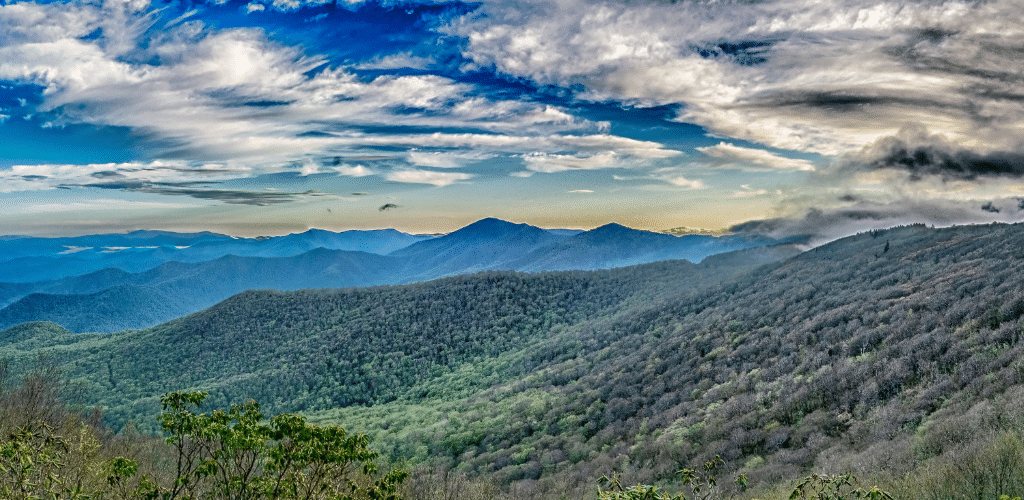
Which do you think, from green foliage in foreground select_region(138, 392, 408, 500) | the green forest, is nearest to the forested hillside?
the green forest

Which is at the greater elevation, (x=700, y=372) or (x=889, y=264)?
(x=889, y=264)

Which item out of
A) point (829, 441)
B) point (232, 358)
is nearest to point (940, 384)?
point (829, 441)

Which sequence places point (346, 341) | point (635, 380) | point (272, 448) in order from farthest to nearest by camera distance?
1. point (346, 341)
2. point (635, 380)
3. point (272, 448)

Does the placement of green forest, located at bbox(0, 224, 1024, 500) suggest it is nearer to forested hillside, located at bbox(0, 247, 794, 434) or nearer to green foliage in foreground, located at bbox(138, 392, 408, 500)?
green foliage in foreground, located at bbox(138, 392, 408, 500)

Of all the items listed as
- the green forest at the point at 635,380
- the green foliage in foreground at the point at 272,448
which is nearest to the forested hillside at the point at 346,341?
the green forest at the point at 635,380

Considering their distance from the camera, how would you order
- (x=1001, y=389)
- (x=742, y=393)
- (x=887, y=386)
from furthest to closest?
(x=742, y=393) < (x=887, y=386) < (x=1001, y=389)

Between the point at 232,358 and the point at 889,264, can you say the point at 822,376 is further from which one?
the point at 232,358

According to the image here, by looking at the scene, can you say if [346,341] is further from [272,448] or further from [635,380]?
[272,448]

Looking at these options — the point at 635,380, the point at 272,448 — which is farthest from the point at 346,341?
the point at 272,448

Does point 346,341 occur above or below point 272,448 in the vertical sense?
below

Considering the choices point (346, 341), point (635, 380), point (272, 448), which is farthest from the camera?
point (346, 341)
